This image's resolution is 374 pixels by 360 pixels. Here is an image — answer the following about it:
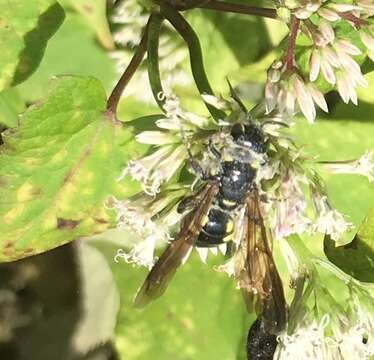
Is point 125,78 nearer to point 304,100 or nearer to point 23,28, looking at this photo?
point 23,28

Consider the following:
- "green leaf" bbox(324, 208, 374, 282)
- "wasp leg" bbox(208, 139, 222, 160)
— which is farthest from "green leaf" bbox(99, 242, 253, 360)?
"wasp leg" bbox(208, 139, 222, 160)

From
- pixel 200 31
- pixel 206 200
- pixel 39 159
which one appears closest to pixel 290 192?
pixel 206 200

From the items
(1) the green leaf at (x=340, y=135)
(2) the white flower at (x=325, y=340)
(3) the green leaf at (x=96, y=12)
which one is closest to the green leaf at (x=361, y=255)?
(1) the green leaf at (x=340, y=135)

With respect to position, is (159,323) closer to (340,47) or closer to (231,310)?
(231,310)

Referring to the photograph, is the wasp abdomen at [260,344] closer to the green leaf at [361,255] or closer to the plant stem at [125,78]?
the green leaf at [361,255]

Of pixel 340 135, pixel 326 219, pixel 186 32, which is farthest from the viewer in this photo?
pixel 340 135

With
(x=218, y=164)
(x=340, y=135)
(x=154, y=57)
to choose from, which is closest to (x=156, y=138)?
(x=218, y=164)

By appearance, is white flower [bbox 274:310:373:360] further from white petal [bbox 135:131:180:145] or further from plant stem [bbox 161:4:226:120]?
plant stem [bbox 161:4:226:120]
